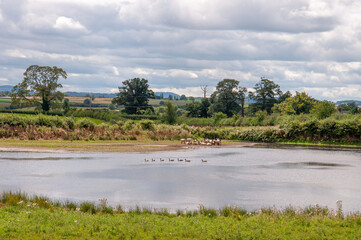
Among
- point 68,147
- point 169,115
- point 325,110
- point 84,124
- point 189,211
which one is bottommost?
point 68,147

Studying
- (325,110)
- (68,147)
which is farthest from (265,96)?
(68,147)

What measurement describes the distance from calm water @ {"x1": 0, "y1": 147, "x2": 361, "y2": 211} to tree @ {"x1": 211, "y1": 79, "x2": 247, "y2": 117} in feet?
304

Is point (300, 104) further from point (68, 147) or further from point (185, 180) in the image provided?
point (185, 180)

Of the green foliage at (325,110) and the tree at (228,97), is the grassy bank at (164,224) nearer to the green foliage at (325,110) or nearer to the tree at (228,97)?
the green foliage at (325,110)

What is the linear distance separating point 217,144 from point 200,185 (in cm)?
3640

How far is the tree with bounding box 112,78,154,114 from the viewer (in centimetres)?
13450

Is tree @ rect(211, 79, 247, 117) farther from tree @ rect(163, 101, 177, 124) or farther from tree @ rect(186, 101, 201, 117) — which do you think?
tree @ rect(163, 101, 177, 124)

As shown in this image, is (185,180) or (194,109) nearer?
(185,180)

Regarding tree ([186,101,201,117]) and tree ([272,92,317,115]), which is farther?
tree ([186,101,201,117])

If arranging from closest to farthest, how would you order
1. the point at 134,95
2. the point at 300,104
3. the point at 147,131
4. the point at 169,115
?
1. the point at 147,131
2. the point at 169,115
3. the point at 300,104
4. the point at 134,95

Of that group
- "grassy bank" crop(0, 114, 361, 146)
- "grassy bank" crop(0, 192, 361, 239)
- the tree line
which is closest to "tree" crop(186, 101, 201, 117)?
the tree line

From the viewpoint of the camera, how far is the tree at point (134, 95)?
441ft

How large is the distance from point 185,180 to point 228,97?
11024cm

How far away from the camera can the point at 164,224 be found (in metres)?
14.5
